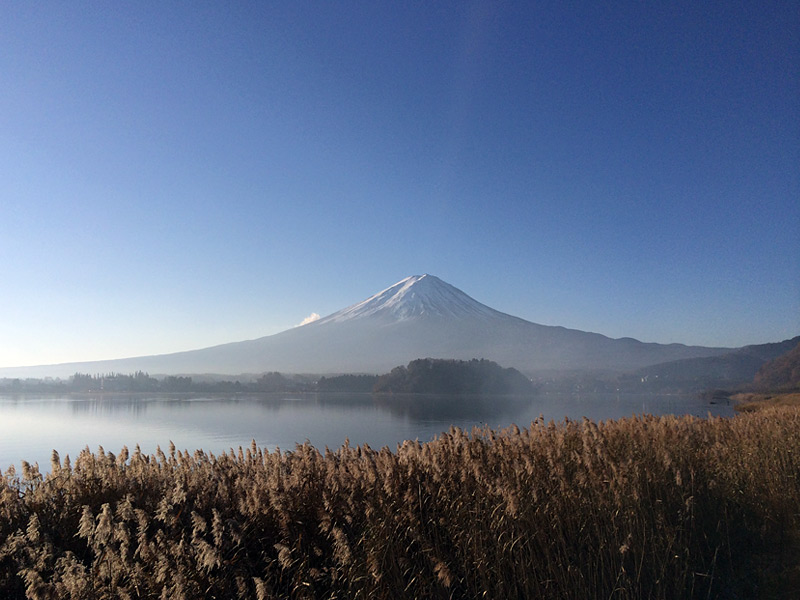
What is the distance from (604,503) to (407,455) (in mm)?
1550

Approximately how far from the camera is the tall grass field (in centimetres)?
255

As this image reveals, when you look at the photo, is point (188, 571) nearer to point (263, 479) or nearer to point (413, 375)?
point (263, 479)

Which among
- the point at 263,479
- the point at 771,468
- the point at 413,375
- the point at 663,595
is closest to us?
the point at 663,595

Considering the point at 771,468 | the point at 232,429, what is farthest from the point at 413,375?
the point at 771,468

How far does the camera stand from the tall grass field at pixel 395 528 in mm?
2549

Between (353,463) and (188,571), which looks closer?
(188,571)

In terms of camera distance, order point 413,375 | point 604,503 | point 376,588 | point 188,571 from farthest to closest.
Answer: point 413,375 → point 604,503 → point 376,588 → point 188,571

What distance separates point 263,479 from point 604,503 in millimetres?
2417

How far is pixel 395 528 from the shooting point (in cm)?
311

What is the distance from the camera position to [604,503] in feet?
12.4

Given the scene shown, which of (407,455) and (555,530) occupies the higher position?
(407,455)

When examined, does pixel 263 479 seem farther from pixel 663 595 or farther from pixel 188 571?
pixel 663 595

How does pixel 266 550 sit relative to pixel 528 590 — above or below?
above

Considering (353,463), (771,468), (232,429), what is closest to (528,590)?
(353,463)
